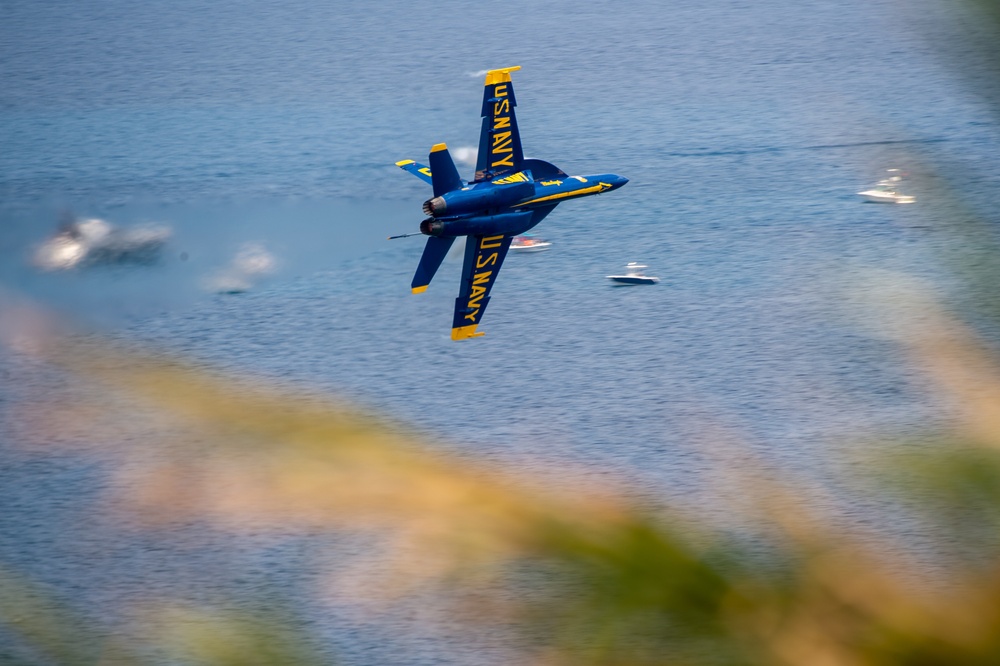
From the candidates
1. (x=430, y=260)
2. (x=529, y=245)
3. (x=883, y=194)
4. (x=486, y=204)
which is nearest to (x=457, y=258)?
(x=529, y=245)

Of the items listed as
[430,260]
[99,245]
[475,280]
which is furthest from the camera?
[99,245]

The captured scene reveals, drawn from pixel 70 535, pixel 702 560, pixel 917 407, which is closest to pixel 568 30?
pixel 917 407

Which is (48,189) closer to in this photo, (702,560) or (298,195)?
(298,195)

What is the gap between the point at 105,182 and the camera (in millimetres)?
72688

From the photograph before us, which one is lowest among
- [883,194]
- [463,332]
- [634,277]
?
[634,277]

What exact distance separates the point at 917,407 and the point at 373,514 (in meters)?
28.9

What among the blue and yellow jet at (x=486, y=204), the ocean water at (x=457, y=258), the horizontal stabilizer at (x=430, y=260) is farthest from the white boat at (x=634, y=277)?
the horizontal stabilizer at (x=430, y=260)

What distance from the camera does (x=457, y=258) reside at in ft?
205

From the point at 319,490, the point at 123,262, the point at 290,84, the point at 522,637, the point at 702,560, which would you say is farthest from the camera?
the point at 290,84

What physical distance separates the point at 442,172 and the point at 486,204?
6.62 feet

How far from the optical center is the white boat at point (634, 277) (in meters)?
66.6

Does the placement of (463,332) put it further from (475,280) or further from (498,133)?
(498,133)

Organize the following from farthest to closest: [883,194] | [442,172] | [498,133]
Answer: [883,194]
[498,133]
[442,172]

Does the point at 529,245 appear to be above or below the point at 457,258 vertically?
below
